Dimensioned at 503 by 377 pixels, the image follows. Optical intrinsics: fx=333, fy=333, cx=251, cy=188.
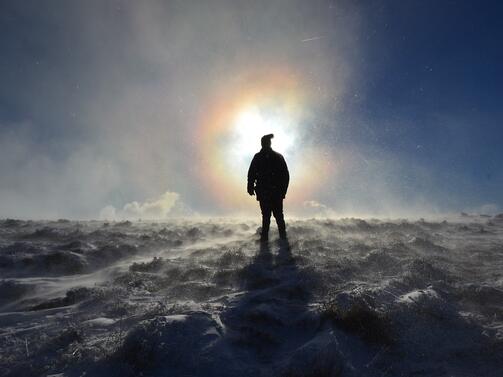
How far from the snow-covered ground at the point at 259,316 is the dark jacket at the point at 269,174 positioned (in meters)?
2.32

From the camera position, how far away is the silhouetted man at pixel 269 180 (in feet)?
33.4

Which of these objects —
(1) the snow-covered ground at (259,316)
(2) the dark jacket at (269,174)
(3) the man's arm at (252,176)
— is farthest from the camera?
(3) the man's arm at (252,176)

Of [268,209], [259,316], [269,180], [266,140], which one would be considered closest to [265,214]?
[268,209]

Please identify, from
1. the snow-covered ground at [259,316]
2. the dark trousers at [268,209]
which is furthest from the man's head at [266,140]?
the snow-covered ground at [259,316]

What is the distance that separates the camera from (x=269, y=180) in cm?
1016

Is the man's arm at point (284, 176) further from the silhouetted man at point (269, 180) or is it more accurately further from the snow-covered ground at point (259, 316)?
the snow-covered ground at point (259, 316)

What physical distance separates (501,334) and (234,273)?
441cm

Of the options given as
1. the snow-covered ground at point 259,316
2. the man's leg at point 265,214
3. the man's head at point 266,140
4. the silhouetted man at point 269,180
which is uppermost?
the man's head at point 266,140

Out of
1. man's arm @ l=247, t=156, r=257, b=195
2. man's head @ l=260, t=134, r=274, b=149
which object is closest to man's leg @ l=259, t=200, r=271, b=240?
man's arm @ l=247, t=156, r=257, b=195

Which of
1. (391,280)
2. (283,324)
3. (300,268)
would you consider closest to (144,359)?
(283,324)

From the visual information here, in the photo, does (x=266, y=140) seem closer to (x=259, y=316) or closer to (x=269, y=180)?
(x=269, y=180)

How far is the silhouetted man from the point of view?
10.2 meters

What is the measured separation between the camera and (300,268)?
22.0 feet

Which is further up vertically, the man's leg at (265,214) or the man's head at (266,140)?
the man's head at (266,140)
